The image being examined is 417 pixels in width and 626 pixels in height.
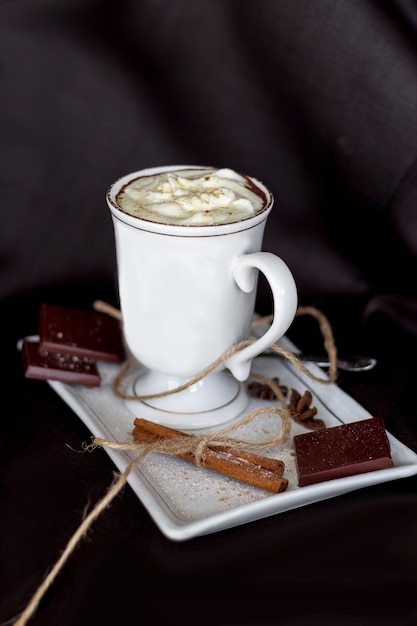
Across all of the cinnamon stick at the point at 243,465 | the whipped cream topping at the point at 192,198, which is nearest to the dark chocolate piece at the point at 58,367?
the cinnamon stick at the point at 243,465

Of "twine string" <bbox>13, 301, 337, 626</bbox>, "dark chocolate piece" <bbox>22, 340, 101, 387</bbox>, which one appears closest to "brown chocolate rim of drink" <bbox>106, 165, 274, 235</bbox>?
"twine string" <bbox>13, 301, 337, 626</bbox>

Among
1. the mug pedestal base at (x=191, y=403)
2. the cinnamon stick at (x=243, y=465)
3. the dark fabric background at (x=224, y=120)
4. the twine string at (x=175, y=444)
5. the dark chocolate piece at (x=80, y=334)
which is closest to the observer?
the twine string at (x=175, y=444)

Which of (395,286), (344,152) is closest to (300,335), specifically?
(395,286)

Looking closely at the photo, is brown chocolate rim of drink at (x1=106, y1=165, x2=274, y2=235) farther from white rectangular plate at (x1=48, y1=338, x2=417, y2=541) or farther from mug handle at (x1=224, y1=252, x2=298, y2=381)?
white rectangular plate at (x1=48, y1=338, x2=417, y2=541)

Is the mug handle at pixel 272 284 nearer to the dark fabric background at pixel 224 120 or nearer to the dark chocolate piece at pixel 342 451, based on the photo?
the dark chocolate piece at pixel 342 451

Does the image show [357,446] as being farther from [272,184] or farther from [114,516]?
[272,184]
